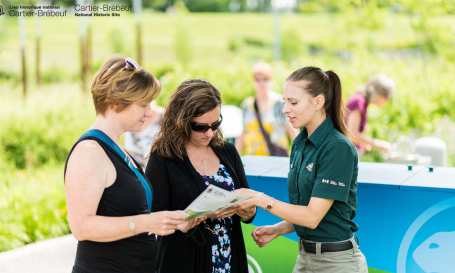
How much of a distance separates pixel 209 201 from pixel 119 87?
2.16ft

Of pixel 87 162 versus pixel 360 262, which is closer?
pixel 87 162

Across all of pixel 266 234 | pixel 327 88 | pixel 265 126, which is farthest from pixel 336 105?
pixel 265 126

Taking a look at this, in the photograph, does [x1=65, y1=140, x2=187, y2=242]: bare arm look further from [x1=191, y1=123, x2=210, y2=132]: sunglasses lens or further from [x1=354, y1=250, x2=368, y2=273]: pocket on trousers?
[x1=354, y1=250, x2=368, y2=273]: pocket on trousers

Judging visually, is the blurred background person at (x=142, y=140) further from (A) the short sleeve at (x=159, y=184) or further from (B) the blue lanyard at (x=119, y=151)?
(B) the blue lanyard at (x=119, y=151)

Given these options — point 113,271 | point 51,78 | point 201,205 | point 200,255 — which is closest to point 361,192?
point 200,255

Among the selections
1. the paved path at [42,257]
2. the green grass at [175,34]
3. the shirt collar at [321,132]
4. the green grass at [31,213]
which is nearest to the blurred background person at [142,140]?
the paved path at [42,257]

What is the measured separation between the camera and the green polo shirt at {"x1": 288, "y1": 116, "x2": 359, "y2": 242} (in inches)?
86.9

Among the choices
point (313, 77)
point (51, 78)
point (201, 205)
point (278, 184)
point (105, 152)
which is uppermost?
point (313, 77)

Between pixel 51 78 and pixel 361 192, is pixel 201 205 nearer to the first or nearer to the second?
pixel 361 192

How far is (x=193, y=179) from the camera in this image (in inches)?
95.8

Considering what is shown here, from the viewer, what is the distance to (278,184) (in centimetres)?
327

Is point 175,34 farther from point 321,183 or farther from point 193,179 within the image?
point 321,183

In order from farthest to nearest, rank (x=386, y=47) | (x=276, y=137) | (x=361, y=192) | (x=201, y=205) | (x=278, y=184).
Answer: (x=386, y=47) < (x=276, y=137) < (x=278, y=184) < (x=361, y=192) < (x=201, y=205)

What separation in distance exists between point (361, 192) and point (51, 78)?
92.2 feet
